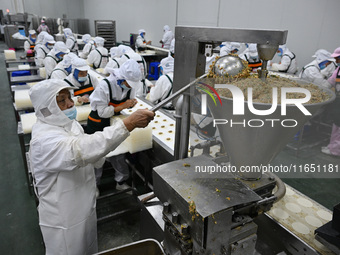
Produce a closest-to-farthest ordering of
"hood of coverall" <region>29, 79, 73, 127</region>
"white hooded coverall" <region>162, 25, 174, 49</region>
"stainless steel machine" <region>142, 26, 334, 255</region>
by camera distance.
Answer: "stainless steel machine" <region>142, 26, 334, 255</region>
"hood of coverall" <region>29, 79, 73, 127</region>
"white hooded coverall" <region>162, 25, 174, 49</region>

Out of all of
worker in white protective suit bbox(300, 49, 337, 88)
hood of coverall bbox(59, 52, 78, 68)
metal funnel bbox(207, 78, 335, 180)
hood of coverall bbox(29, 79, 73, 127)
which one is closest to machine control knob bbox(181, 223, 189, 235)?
metal funnel bbox(207, 78, 335, 180)

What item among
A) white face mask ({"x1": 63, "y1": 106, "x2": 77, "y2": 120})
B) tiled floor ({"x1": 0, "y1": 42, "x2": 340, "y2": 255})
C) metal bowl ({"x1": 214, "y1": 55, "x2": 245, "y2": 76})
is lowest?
tiled floor ({"x1": 0, "y1": 42, "x2": 340, "y2": 255})

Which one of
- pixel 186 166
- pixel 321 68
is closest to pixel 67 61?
pixel 186 166

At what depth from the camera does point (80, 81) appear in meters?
3.29

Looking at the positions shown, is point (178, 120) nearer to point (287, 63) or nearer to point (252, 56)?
point (252, 56)

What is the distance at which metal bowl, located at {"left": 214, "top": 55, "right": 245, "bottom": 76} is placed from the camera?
0.99m

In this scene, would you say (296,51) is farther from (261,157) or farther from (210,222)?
(210,222)

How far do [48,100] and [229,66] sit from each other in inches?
36.5

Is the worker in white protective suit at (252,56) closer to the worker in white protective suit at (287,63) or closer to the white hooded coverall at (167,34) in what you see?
the worker in white protective suit at (287,63)

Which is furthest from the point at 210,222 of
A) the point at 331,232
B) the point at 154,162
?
the point at 154,162

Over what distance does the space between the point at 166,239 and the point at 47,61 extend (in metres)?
5.10

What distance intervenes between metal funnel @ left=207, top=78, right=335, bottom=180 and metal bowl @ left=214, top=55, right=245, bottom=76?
0.38ft

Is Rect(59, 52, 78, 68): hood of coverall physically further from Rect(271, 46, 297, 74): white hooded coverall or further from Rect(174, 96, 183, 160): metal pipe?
Rect(271, 46, 297, 74): white hooded coverall

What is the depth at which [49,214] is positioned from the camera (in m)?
1.50
